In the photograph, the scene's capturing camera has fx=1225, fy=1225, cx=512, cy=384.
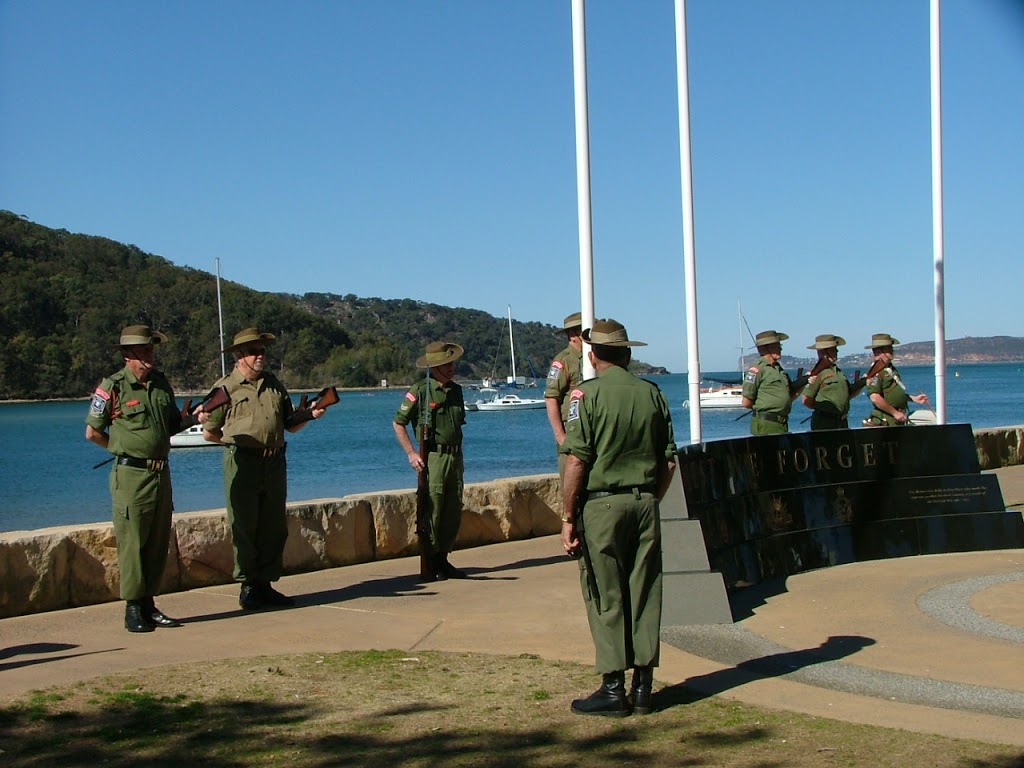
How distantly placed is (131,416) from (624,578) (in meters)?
3.55

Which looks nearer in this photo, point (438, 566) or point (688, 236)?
point (438, 566)

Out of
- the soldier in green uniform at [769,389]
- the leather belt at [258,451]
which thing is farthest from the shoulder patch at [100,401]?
the soldier in green uniform at [769,389]

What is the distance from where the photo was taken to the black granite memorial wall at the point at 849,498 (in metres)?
8.73

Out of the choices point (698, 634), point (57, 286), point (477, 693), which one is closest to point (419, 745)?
point (477, 693)

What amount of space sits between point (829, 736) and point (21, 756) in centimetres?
325

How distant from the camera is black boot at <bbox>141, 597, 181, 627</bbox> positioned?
750 centimetres

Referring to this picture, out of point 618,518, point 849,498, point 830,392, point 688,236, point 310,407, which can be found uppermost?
point 688,236

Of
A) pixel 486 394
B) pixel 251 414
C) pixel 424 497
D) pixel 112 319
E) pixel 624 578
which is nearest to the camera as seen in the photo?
pixel 624 578

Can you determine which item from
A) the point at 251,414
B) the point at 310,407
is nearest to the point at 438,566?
the point at 310,407

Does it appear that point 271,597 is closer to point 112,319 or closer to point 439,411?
point 439,411

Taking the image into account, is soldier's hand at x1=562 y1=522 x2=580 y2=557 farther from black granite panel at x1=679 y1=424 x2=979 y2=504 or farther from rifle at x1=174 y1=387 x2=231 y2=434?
rifle at x1=174 y1=387 x2=231 y2=434

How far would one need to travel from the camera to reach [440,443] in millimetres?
9352

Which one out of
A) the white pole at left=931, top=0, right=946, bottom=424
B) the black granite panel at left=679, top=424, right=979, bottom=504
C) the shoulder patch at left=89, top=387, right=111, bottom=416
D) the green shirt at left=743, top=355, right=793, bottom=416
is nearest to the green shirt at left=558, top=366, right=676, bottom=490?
the black granite panel at left=679, top=424, right=979, bottom=504

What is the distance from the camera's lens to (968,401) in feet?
315
